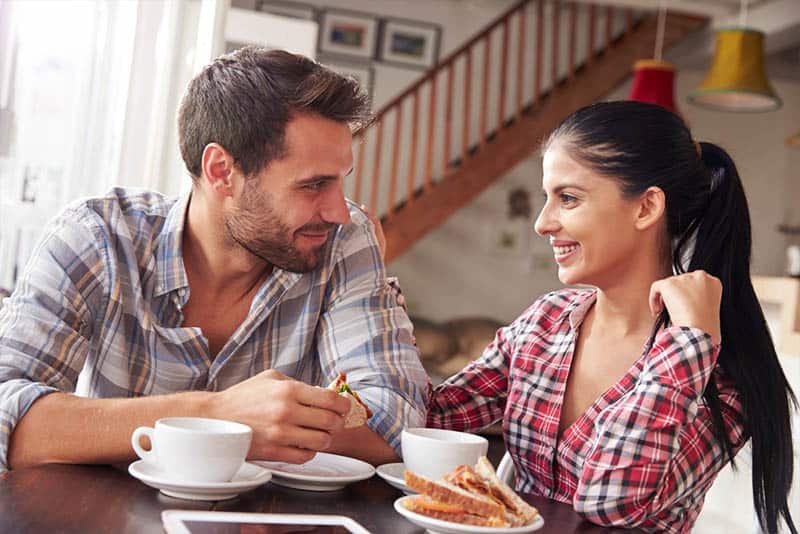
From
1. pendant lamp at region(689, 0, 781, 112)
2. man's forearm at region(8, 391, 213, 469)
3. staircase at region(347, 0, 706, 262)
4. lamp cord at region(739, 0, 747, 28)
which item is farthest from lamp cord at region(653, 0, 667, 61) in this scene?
man's forearm at region(8, 391, 213, 469)

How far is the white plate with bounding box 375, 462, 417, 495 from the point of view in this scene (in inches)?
43.3

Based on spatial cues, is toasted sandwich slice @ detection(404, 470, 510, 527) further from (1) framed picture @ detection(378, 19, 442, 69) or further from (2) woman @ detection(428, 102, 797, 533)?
(1) framed picture @ detection(378, 19, 442, 69)

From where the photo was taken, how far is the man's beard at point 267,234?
60.9 inches

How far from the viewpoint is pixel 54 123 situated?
7.93 feet

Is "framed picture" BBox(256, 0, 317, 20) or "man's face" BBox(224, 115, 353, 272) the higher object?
"framed picture" BBox(256, 0, 317, 20)

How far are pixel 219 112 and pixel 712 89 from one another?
12.7ft

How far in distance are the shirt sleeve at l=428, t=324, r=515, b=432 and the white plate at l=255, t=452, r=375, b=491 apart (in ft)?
1.37

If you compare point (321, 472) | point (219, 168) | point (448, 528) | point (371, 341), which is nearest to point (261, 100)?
point (219, 168)

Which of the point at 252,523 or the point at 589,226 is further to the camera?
the point at 589,226

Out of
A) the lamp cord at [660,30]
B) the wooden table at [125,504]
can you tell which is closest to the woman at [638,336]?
the wooden table at [125,504]

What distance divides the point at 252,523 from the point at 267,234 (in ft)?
2.45

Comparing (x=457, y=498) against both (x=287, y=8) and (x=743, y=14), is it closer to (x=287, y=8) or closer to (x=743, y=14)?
(x=743, y=14)

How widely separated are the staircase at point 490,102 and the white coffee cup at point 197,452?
5.97 meters

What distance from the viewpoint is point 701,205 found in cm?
157
